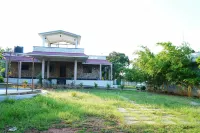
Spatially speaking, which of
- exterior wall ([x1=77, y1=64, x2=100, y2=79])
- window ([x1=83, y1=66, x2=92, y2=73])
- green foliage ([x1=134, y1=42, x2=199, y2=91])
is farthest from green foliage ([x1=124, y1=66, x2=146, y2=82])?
window ([x1=83, y1=66, x2=92, y2=73])

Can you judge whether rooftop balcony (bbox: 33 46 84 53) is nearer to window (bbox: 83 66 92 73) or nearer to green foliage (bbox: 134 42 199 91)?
window (bbox: 83 66 92 73)

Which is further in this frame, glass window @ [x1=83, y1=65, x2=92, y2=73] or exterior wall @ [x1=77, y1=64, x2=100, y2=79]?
glass window @ [x1=83, y1=65, x2=92, y2=73]

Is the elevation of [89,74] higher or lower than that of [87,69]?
lower

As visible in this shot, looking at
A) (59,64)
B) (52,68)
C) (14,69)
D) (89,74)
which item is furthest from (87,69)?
(14,69)

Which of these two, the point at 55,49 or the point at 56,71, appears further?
the point at 56,71

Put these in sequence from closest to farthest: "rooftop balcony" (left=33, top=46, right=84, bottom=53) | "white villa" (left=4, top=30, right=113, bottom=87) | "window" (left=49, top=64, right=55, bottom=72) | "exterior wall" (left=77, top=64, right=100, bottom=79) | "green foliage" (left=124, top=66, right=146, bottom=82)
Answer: "green foliage" (left=124, top=66, right=146, bottom=82) → "rooftop balcony" (left=33, top=46, right=84, bottom=53) → "white villa" (left=4, top=30, right=113, bottom=87) → "window" (left=49, top=64, right=55, bottom=72) → "exterior wall" (left=77, top=64, right=100, bottom=79)

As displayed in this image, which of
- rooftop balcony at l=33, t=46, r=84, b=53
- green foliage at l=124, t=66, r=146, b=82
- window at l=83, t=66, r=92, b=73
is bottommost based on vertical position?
green foliage at l=124, t=66, r=146, b=82

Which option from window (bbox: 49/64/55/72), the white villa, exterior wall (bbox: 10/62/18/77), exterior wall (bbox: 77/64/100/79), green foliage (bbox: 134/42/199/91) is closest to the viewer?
green foliage (bbox: 134/42/199/91)

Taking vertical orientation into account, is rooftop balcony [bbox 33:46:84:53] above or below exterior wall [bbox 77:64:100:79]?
above

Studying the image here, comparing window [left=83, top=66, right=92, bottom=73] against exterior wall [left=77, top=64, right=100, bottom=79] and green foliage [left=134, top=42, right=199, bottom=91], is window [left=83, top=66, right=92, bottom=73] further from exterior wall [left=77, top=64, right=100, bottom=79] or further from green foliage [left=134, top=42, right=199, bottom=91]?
green foliage [left=134, top=42, right=199, bottom=91]

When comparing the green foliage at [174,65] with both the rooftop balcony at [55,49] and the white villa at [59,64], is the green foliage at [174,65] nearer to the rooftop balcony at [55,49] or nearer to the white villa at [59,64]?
the white villa at [59,64]

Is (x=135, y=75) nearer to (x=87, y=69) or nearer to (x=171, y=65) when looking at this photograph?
(x=171, y=65)

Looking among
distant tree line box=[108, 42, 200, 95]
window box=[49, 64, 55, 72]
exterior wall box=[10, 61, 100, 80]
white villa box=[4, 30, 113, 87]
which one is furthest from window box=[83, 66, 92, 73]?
distant tree line box=[108, 42, 200, 95]

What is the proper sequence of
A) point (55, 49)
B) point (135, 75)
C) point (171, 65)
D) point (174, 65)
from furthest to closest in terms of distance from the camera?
point (55, 49) < point (135, 75) < point (171, 65) < point (174, 65)
